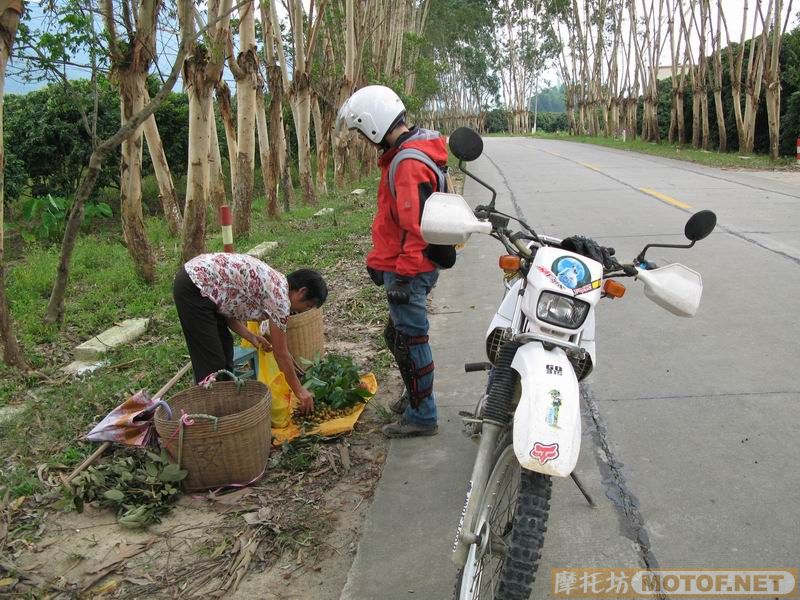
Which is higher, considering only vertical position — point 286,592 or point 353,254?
point 353,254

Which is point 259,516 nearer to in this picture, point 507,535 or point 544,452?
point 507,535

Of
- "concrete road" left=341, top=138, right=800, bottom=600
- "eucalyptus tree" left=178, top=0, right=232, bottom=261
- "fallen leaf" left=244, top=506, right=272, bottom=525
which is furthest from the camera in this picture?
"eucalyptus tree" left=178, top=0, right=232, bottom=261

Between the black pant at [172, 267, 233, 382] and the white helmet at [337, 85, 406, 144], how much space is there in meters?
1.45

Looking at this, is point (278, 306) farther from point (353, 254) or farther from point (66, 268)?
point (353, 254)

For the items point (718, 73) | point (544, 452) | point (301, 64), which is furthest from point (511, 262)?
point (718, 73)

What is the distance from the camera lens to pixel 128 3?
28.7 feet

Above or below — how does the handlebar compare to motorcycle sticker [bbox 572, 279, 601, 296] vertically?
above

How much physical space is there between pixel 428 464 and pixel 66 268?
4.40 metres

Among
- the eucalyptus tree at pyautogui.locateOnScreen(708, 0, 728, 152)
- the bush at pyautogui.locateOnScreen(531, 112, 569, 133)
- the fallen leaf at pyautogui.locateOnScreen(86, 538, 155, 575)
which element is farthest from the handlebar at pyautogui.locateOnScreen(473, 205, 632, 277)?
the bush at pyautogui.locateOnScreen(531, 112, 569, 133)

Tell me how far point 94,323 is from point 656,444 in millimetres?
5602

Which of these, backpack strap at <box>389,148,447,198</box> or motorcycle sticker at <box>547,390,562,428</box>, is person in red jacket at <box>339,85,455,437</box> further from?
motorcycle sticker at <box>547,390,562,428</box>

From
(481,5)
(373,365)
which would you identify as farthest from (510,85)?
(373,365)

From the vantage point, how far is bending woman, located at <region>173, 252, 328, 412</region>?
13.7ft

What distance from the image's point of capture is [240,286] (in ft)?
13.8
